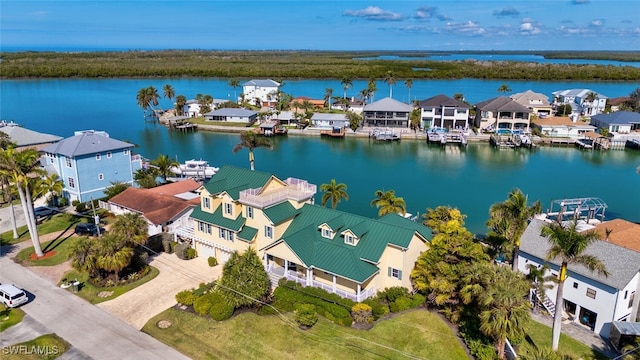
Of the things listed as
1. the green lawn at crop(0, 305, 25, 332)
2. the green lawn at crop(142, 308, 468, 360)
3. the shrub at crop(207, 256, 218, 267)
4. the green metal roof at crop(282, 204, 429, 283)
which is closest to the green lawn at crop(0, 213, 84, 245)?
the green lawn at crop(0, 305, 25, 332)

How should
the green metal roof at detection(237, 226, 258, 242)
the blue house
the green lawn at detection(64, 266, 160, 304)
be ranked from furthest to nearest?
the blue house < the green metal roof at detection(237, 226, 258, 242) < the green lawn at detection(64, 266, 160, 304)

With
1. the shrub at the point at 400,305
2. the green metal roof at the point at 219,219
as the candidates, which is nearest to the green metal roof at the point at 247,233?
the green metal roof at the point at 219,219

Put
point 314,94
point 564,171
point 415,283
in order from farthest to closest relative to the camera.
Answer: point 314,94, point 564,171, point 415,283

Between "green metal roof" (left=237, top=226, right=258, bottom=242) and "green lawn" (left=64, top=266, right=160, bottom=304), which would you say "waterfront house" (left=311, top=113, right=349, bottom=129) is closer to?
"green metal roof" (left=237, top=226, right=258, bottom=242)

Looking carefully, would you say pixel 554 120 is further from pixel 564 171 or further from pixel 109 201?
pixel 109 201

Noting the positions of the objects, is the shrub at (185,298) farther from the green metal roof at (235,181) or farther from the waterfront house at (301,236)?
the green metal roof at (235,181)

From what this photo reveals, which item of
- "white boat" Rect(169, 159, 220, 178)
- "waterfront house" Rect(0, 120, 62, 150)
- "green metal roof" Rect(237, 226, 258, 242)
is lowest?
"white boat" Rect(169, 159, 220, 178)

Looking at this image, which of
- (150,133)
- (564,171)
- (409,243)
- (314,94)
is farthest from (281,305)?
(314,94)
